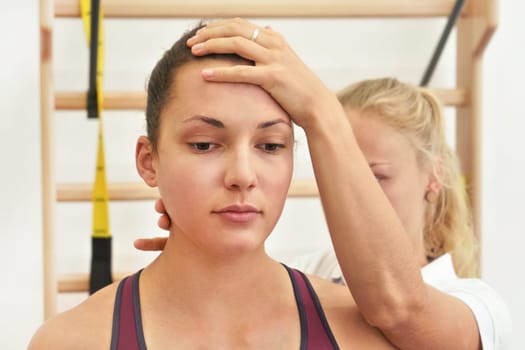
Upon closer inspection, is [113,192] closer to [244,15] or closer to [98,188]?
[98,188]

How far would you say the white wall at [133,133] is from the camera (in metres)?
2.26

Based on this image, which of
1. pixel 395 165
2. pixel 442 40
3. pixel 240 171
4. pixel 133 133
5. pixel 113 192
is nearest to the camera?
pixel 240 171

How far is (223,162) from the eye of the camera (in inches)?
40.9

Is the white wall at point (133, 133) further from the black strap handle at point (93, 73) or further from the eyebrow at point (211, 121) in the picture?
the eyebrow at point (211, 121)

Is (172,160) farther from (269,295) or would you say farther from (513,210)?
(513,210)

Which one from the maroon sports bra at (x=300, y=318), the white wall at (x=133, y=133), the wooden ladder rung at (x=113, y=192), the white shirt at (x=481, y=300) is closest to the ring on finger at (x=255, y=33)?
the maroon sports bra at (x=300, y=318)

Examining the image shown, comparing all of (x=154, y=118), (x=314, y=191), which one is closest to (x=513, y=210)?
(x=314, y=191)

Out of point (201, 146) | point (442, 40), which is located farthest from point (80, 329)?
point (442, 40)

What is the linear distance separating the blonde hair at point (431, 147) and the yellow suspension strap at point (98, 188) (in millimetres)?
603

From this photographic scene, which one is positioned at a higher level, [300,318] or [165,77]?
[165,77]

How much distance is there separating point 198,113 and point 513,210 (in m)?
1.72

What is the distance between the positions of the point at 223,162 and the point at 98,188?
0.96m

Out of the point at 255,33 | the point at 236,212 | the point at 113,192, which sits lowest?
the point at 113,192

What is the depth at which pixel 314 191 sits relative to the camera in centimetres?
212
